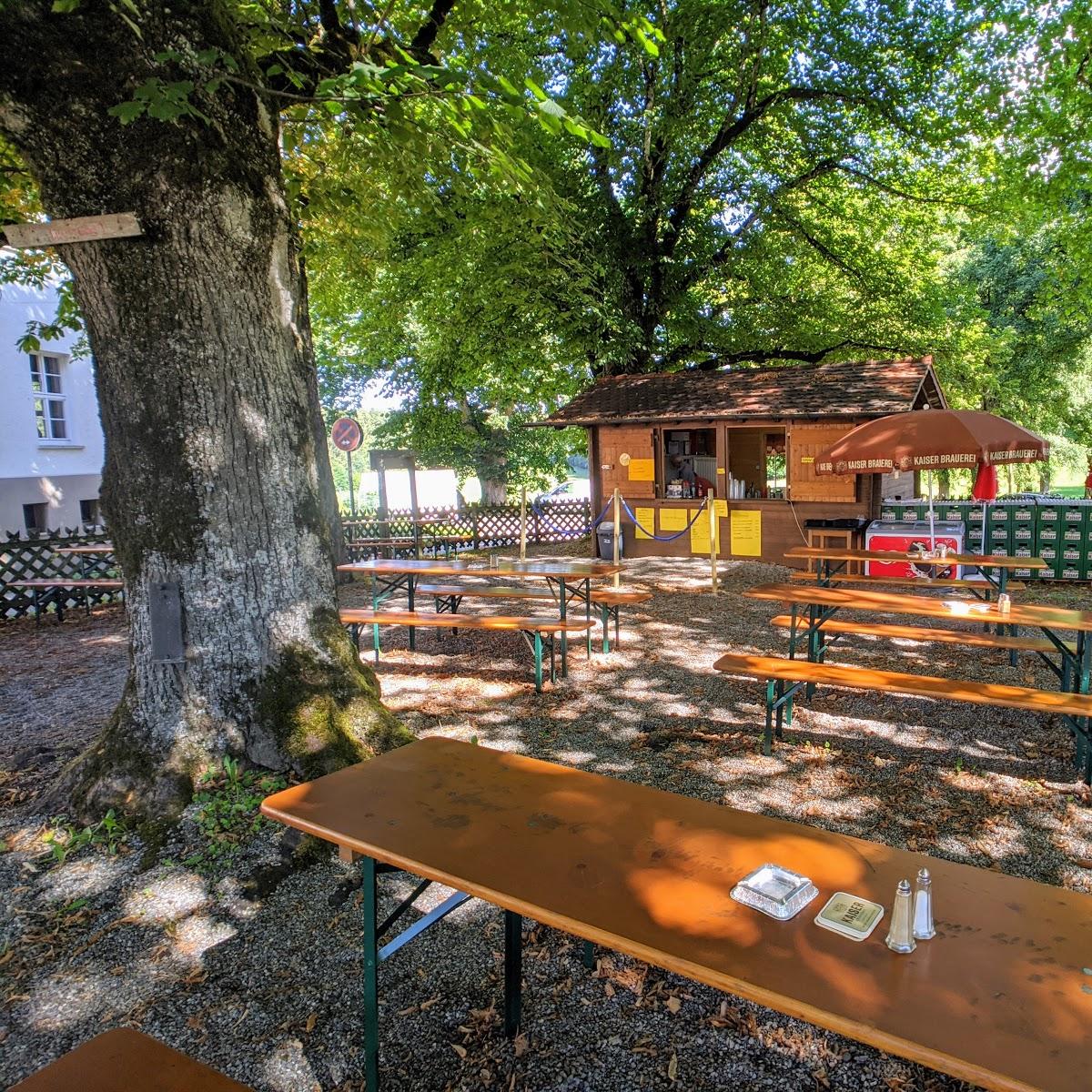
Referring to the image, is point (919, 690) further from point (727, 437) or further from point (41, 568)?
point (41, 568)

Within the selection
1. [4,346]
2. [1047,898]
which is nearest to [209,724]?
[1047,898]

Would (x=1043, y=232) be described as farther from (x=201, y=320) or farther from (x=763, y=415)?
(x=201, y=320)

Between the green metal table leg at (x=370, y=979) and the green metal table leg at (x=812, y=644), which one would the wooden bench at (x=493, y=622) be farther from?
the green metal table leg at (x=370, y=979)

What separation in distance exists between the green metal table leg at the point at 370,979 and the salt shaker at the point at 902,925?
57.3 inches

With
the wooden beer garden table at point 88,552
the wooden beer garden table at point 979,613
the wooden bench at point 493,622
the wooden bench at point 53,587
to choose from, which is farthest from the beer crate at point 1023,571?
the wooden beer garden table at point 88,552

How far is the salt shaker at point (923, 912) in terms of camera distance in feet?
5.57

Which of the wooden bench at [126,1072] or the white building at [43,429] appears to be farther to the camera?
the white building at [43,429]

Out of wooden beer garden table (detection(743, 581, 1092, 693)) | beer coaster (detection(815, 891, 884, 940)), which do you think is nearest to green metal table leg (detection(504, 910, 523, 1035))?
beer coaster (detection(815, 891, 884, 940))

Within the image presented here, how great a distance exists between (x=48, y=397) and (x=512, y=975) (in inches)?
782

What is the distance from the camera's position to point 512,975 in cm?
260

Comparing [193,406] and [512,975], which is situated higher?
[193,406]

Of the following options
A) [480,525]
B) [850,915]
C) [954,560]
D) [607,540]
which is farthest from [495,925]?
[480,525]

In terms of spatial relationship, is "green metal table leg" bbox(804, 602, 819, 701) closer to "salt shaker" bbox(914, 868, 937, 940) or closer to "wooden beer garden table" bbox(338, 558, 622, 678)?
"wooden beer garden table" bbox(338, 558, 622, 678)

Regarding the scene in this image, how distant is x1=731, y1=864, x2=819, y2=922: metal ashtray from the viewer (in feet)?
5.89
